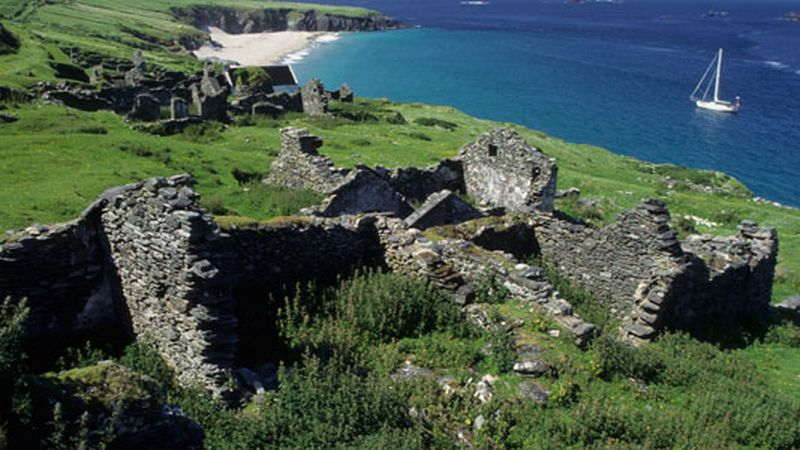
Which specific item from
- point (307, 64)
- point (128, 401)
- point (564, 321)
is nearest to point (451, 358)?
point (564, 321)

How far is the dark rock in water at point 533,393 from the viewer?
12602 mm

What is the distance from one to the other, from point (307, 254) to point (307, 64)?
14415cm

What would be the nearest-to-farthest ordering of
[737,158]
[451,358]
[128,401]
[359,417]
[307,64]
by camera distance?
[128,401] → [359,417] → [451,358] → [737,158] → [307,64]

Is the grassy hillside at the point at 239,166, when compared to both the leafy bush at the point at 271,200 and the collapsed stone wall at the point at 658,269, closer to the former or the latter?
the leafy bush at the point at 271,200

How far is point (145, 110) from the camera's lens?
40.3 m

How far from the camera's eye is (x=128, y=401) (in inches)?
337

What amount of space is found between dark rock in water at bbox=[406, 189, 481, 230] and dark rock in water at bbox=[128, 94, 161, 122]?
23.5 metres

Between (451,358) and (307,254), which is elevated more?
(307,254)

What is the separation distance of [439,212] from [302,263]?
8709 mm

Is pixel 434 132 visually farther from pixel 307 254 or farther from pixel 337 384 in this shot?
pixel 337 384

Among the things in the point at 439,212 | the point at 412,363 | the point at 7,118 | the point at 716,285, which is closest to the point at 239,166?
the point at 439,212

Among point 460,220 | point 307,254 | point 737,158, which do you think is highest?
point 307,254

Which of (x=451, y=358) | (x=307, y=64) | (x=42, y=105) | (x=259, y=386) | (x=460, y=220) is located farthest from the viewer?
(x=307, y=64)

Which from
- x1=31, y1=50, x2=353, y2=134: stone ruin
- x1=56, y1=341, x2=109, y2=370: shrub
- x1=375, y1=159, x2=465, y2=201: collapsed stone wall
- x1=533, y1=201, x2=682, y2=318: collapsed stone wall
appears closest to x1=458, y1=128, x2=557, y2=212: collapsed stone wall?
x1=375, y1=159, x2=465, y2=201: collapsed stone wall
